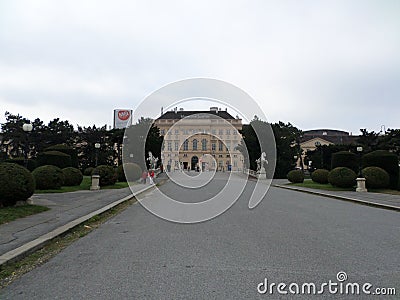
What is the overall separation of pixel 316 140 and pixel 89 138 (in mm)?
70449

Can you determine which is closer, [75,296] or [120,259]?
[75,296]

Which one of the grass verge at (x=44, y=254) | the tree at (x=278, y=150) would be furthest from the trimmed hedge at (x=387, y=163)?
the tree at (x=278, y=150)

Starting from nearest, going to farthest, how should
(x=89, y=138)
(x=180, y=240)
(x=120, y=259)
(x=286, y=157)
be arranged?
(x=120, y=259) < (x=180, y=240) < (x=286, y=157) < (x=89, y=138)

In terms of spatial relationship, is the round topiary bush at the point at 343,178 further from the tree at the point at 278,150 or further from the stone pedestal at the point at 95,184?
the tree at the point at 278,150

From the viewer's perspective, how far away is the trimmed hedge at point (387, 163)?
101 ft

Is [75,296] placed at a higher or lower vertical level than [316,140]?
lower

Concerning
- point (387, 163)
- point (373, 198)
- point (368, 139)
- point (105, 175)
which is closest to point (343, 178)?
point (387, 163)

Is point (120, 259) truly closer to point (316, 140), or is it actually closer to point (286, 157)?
point (286, 157)

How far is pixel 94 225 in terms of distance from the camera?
40.0ft

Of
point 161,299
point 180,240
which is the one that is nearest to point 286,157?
point 180,240

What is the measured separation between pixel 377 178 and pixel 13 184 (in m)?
25.0
